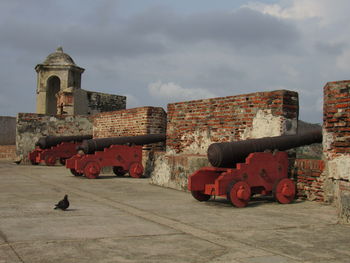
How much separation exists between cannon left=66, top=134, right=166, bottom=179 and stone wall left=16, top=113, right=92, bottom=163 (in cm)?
721

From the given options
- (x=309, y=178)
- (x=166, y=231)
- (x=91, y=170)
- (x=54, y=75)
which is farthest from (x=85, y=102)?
(x=166, y=231)

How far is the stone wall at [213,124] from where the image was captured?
746 cm

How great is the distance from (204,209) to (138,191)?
2.37 m

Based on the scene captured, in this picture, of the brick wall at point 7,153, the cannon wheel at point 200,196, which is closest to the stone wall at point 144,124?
the cannon wheel at point 200,196

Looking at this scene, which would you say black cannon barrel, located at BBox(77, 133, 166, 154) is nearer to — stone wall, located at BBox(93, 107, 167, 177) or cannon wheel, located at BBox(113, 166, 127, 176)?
stone wall, located at BBox(93, 107, 167, 177)

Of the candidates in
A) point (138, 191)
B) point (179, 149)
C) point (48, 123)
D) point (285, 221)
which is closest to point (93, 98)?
point (48, 123)

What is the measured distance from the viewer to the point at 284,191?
6410 mm

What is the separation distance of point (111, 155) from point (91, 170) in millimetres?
592

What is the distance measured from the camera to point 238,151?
20.9 feet

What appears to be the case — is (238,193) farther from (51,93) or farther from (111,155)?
(51,93)

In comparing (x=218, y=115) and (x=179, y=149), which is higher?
(x=218, y=115)

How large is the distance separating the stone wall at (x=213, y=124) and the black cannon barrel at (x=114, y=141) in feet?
4.02

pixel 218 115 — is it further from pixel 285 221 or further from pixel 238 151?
pixel 285 221

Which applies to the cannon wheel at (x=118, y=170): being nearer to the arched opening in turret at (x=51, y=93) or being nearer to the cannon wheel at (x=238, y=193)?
the cannon wheel at (x=238, y=193)
